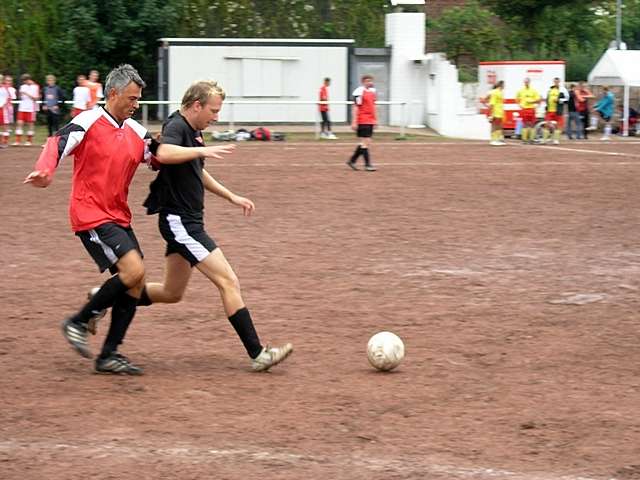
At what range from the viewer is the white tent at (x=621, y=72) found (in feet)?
116

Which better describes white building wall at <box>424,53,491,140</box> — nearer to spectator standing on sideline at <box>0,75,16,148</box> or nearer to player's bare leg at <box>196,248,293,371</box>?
spectator standing on sideline at <box>0,75,16,148</box>

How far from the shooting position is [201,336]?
28.3ft

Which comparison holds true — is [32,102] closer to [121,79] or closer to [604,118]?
[604,118]

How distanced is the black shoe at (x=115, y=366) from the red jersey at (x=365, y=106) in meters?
15.2

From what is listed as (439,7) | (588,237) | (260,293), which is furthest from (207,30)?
(260,293)

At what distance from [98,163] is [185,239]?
0.72 metres

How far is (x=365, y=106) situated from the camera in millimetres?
22359

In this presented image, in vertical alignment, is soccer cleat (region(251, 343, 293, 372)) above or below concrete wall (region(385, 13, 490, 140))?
below

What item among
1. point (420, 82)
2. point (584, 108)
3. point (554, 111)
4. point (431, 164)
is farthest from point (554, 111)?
point (431, 164)

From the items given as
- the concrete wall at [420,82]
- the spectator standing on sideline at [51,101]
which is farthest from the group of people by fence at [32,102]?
the concrete wall at [420,82]

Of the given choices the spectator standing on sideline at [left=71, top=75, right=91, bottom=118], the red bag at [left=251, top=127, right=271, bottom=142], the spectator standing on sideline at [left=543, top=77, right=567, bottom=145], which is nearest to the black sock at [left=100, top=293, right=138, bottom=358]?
the spectator standing on sideline at [left=71, top=75, right=91, bottom=118]

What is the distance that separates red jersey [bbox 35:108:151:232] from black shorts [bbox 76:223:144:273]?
42mm

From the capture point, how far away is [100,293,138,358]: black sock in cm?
735

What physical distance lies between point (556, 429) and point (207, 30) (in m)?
35.1
